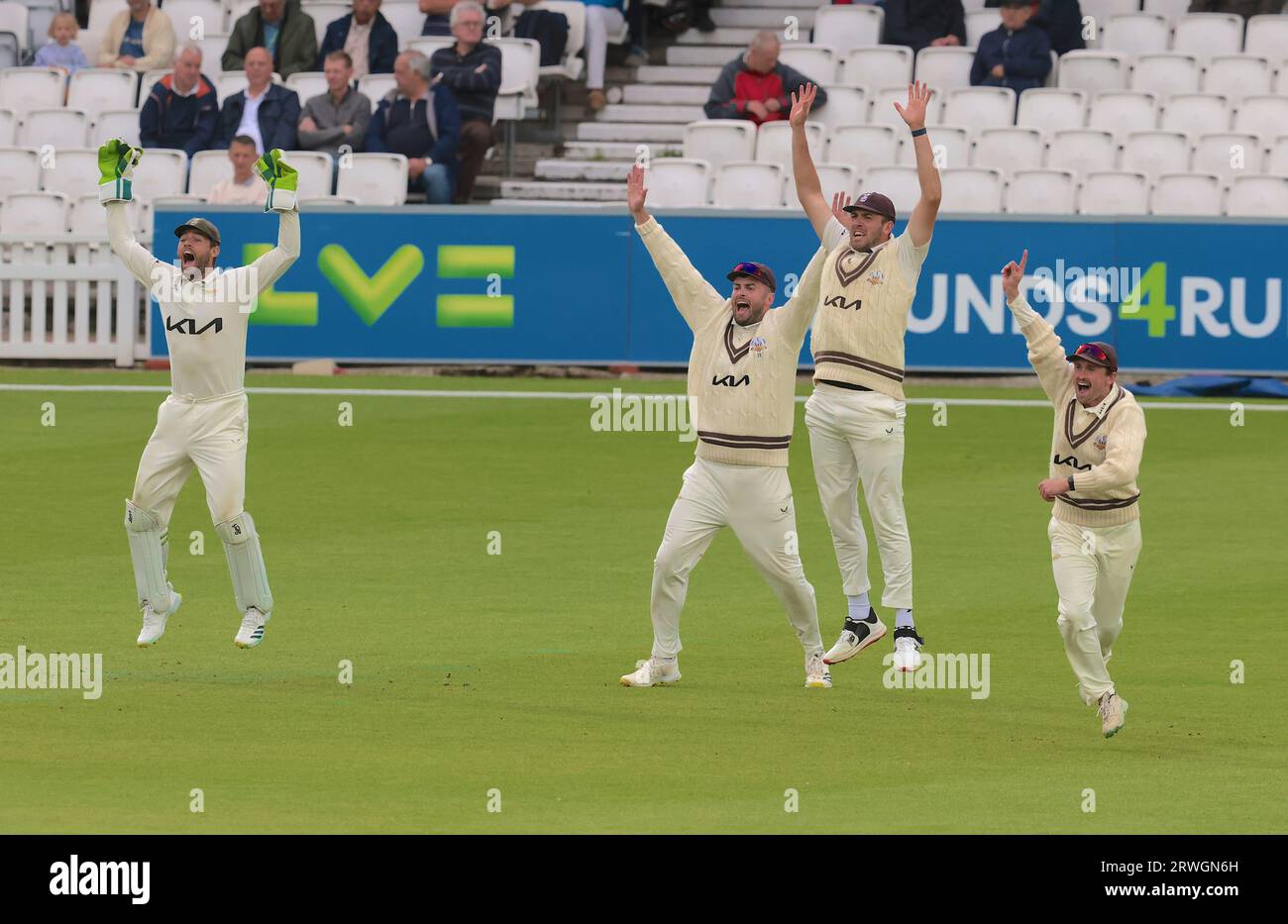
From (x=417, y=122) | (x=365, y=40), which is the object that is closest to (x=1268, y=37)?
(x=417, y=122)

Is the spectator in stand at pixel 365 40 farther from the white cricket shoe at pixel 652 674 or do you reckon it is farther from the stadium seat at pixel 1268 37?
the white cricket shoe at pixel 652 674

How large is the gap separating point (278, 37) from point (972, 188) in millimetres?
9002

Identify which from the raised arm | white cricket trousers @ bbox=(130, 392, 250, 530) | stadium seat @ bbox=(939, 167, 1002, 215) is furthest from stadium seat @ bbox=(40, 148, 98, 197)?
the raised arm

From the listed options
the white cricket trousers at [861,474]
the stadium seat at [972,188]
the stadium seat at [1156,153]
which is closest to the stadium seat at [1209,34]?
the stadium seat at [1156,153]

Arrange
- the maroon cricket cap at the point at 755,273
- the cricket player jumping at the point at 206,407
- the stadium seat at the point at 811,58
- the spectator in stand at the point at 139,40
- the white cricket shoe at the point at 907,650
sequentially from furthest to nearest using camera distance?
the spectator in stand at the point at 139,40 < the stadium seat at the point at 811,58 < the cricket player jumping at the point at 206,407 < the white cricket shoe at the point at 907,650 < the maroon cricket cap at the point at 755,273

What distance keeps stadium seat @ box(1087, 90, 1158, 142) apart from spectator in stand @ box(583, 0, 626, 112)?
607 cm

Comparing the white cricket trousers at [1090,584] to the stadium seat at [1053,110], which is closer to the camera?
the white cricket trousers at [1090,584]

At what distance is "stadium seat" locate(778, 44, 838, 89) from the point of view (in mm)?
26500

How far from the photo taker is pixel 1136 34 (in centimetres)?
2662

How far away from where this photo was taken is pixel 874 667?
491 inches

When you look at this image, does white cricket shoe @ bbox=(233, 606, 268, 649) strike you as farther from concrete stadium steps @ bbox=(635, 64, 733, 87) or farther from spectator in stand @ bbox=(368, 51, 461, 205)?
concrete stadium steps @ bbox=(635, 64, 733, 87)

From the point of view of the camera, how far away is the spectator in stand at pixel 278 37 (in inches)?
1077

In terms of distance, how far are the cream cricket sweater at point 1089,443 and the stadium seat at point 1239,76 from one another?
15417 millimetres

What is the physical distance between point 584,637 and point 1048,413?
958 centimetres
